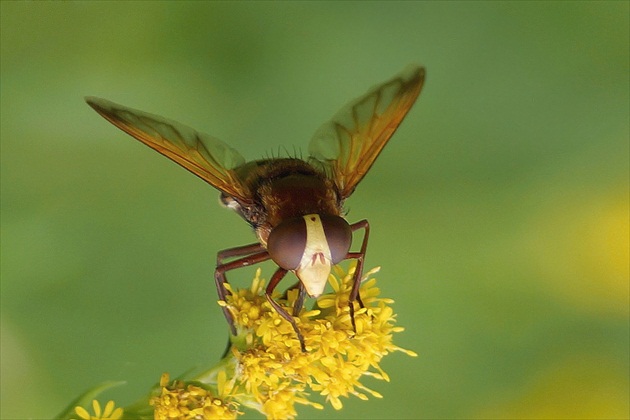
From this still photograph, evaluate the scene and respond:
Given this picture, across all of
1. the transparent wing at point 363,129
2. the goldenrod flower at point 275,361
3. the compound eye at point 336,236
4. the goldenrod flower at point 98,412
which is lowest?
the goldenrod flower at point 98,412

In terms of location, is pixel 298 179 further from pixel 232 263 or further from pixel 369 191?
pixel 369 191

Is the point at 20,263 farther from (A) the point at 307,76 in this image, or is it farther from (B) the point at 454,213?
(B) the point at 454,213

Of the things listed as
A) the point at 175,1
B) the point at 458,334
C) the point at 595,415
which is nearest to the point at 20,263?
the point at 175,1

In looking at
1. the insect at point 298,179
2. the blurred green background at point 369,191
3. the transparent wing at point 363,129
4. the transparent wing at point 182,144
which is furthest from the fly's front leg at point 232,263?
the blurred green background at point 369,191

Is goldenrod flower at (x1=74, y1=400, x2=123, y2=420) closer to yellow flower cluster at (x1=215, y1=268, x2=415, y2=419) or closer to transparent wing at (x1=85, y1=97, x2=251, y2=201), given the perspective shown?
yellow flower cluster at (x1=215, y1=268, x2=415, y2=419)

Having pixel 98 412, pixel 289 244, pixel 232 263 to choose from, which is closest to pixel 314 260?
pixel 289 244

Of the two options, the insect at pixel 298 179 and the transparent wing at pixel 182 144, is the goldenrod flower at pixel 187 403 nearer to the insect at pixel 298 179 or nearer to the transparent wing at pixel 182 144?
the insect at pixel 298 179
